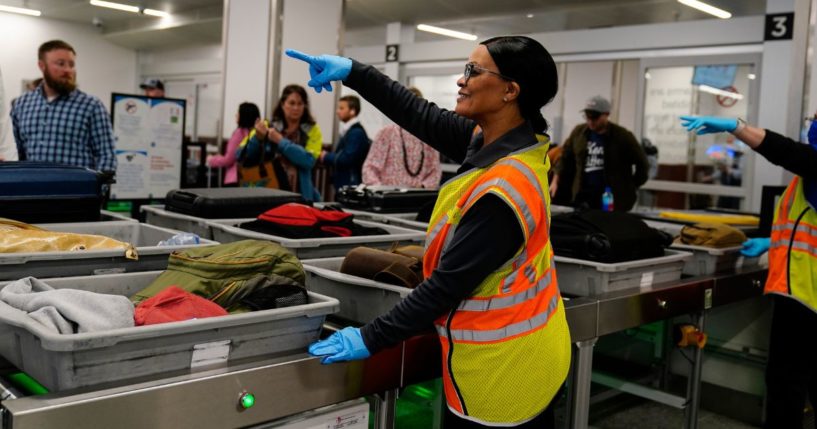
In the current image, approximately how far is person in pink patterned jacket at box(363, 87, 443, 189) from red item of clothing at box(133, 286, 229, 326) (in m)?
3.10

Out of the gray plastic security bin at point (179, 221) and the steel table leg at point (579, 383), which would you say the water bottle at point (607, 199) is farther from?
the gray plastic security bin at point (179, 221)

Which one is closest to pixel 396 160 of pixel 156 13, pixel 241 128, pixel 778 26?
pixel 241 128

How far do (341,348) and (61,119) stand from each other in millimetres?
2932

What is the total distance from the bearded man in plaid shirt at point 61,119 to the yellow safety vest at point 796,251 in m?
3.06

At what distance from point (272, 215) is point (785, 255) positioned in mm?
1861

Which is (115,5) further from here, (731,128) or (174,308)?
(174,308)

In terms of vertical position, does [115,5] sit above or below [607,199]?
above

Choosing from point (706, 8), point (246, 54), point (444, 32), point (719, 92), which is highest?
point (444, 32)

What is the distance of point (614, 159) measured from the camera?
5.32 metres

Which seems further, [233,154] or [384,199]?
[233,154]

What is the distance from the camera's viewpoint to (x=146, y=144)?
19.3 ft

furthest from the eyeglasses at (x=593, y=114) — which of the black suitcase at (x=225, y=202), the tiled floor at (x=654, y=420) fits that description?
the black suitcase at (x=225, y=202)

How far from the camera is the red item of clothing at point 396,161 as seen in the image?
4.53 m

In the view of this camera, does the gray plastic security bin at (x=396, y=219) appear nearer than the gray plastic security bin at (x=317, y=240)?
No
